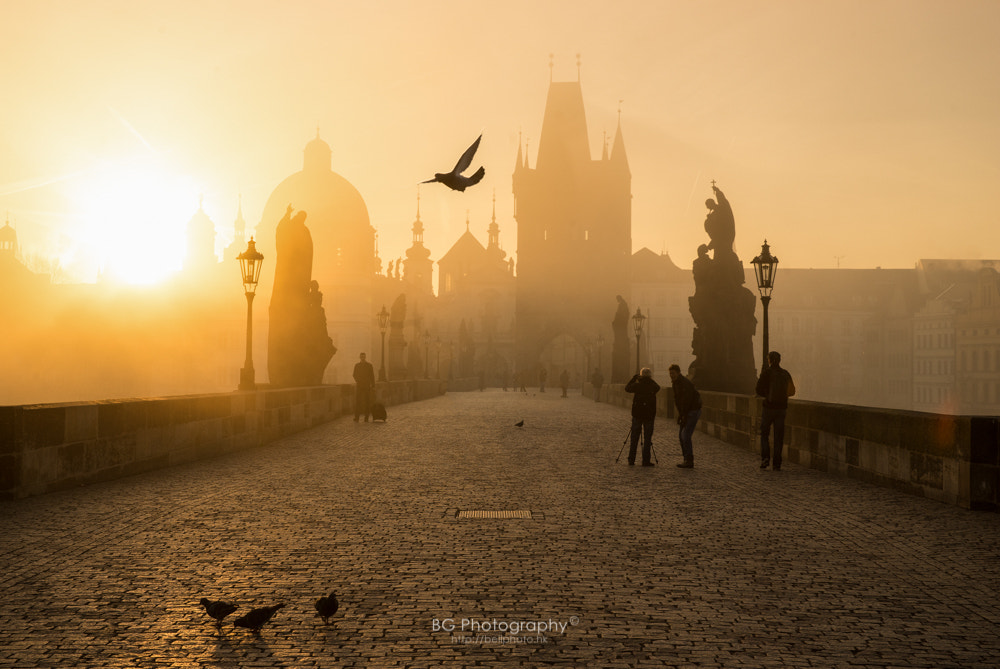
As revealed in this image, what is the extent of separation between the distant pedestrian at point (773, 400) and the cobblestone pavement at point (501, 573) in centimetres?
163

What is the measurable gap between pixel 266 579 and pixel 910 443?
744 centimetres

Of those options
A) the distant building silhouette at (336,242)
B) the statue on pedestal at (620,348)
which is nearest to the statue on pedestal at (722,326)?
the statue on pedestal at (620,348)

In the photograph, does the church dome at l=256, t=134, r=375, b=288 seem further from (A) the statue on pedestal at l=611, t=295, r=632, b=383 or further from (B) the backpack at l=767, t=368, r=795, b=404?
(B) the backpack at l=767, t=368, r=795, b=404

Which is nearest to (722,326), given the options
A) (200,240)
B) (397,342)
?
(397,342)

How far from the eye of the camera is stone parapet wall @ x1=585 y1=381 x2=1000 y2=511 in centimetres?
950

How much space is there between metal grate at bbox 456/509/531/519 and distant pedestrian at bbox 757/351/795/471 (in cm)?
558

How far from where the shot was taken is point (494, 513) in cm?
913

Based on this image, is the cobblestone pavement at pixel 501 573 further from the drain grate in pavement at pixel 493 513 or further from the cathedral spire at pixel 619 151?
the cathedral spire at pixel 619 151

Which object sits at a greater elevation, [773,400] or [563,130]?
[563,130]

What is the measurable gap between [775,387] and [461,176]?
20.9 feet

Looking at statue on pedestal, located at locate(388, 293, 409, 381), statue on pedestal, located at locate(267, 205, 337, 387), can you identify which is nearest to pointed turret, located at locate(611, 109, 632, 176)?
statue on pedestal, located at locate(388, 293, 409, 381)

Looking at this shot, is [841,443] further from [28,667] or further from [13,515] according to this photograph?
[28,667]

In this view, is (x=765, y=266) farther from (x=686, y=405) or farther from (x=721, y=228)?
(x=721, y=228)

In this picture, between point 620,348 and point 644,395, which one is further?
point 620,348
